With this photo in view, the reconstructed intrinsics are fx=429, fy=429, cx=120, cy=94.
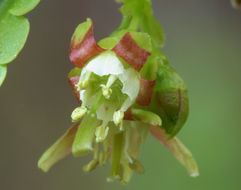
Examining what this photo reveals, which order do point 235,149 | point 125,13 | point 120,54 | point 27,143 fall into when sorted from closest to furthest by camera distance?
point 120,54 → point 125,13 → point 235,149 → point 27,143

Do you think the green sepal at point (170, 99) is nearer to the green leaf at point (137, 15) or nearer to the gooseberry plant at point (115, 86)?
the gooseberry plant at point (115, 86)

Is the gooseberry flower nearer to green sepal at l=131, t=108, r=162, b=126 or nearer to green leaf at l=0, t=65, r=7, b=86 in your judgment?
green sepal at l=131, t=108, r=162, b=126

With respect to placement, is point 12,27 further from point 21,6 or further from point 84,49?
point 84,49

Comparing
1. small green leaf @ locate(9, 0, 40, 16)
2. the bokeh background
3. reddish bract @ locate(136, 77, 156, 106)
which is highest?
small green leaf @ locate(9, 0, 40, 16)

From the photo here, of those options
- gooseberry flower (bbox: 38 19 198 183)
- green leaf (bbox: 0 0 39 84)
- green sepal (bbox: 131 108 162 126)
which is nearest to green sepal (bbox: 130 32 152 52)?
gooseberry flower (bbox: 38 19 198 183)

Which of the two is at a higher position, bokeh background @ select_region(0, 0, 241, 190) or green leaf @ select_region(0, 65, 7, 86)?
green leaf @ select_region(0, 65, 7, 86)

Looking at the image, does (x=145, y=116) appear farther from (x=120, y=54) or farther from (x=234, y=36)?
(x=234, y=36)

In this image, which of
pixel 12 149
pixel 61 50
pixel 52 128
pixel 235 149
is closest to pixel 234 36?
pixel 235 149
